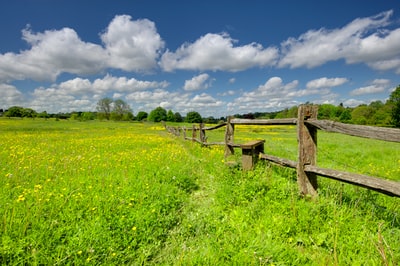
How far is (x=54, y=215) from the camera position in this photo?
11.0ft

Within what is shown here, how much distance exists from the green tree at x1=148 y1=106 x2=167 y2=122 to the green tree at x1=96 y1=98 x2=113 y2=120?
1879 centimetres

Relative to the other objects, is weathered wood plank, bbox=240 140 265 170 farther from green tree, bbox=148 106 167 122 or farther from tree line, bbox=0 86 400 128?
green tree, bbox=148 106 167 122

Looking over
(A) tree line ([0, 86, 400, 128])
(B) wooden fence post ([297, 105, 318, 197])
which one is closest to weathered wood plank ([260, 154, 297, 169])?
(B) wooden fence post ([297, 105, 318, 197])

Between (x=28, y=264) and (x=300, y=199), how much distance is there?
13.4ft

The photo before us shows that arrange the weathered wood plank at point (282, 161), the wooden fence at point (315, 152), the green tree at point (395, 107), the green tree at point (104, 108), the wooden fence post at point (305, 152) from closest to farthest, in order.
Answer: the wooden fence at point (315, 152), the wooden fence post at point (305, 152), the weathered wood plank at point (282, 161), the green tree at point (395, 107), the green tree at point (104, 108)

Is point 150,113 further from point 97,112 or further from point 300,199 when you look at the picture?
point 300,199

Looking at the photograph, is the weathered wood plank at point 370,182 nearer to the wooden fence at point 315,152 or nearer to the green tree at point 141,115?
the wooden fence at point 315,152

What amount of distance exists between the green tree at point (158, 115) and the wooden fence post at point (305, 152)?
323 ft

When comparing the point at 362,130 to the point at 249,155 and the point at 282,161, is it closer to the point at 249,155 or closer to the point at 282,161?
the point at 282,161

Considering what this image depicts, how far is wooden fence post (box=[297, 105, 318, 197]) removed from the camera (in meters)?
4.02

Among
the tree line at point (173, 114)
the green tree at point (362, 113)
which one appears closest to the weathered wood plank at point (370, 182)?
the tree line at point (173, 114)

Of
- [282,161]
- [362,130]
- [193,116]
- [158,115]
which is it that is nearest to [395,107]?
[282,161]

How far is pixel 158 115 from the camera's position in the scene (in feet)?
343

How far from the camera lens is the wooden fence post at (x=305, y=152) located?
402cm
